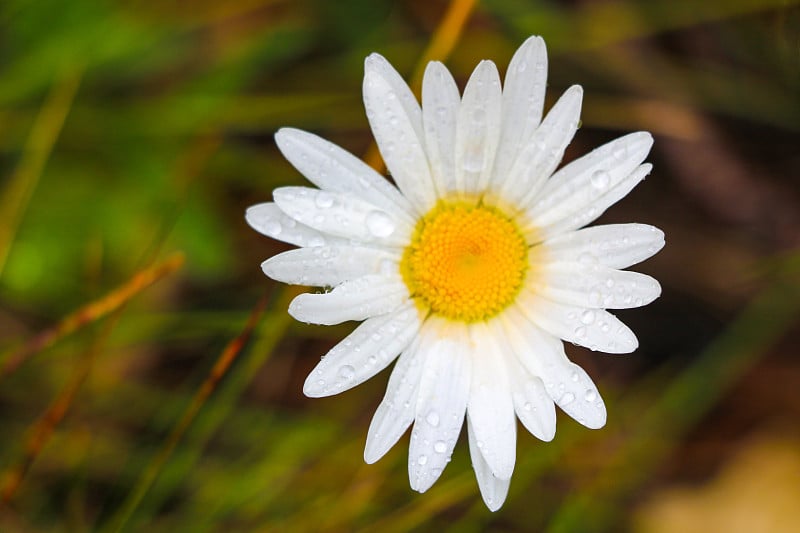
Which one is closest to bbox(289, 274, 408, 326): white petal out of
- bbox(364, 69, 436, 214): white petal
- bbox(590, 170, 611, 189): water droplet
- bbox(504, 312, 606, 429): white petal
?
bbox(364, 69, 436, 214): white petal

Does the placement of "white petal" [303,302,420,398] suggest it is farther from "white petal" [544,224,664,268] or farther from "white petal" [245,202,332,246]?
"white petal" [544,224,664,268]

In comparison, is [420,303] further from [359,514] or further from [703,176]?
[703,176]

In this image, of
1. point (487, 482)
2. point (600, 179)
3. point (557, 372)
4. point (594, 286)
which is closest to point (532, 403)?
point (557, 372)

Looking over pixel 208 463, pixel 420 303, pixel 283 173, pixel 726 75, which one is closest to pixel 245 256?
pixel 283 173

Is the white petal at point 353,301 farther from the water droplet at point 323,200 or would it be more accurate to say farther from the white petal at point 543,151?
the white petal at point 543,151

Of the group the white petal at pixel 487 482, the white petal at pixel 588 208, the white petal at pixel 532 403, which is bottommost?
the white petal at pixel 487 482

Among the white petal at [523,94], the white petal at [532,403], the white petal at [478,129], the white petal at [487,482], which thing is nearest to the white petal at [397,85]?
the white petal at [478,129]

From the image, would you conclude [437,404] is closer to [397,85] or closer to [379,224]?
[379,224]
